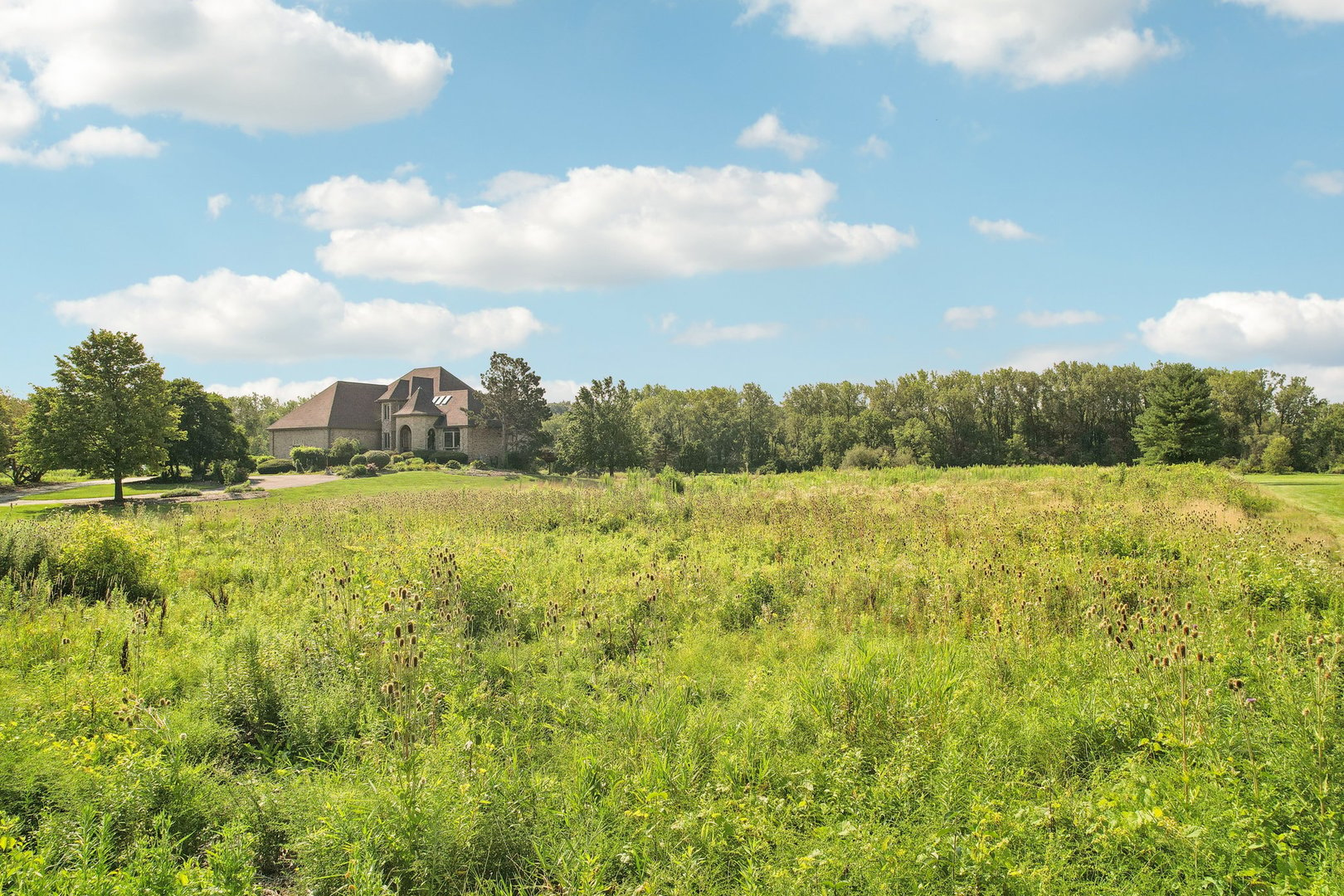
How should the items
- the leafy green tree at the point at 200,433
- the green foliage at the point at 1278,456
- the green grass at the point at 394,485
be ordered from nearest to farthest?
the green grass at the point at 394,485 < the leafy green tree at the point at 200,433 < the green foliage at the point at 1278,456

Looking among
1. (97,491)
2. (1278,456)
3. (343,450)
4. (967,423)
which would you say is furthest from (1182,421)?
(97,491)

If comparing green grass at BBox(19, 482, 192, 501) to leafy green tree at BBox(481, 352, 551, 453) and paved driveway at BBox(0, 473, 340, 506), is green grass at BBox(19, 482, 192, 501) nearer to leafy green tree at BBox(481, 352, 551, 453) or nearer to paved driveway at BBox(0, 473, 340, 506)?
paved driveway at BBox(0, 473, 340, 506)

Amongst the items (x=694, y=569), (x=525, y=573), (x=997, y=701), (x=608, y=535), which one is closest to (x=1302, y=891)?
(x=997, y=701)

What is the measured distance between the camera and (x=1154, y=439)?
40.5 metres

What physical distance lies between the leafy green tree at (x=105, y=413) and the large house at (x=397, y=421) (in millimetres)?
26735

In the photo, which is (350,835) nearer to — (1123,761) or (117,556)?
(1123,761)

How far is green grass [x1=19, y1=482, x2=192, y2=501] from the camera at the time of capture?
31422 mm

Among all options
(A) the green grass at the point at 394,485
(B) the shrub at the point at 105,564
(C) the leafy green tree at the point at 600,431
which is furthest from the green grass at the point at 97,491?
(B) the shrub at the point at 105,564

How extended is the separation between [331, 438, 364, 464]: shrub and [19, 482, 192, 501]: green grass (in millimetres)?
13793

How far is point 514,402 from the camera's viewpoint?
53.8m

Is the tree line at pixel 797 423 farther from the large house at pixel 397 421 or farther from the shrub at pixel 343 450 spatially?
the shrub at pixel 343 450

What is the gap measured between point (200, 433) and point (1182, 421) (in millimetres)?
56916

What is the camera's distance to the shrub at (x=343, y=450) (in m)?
52.1

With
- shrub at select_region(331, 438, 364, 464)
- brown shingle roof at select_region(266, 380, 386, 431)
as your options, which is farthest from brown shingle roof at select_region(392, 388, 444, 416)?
shrub at select_region(331, 438, 364, 464)
